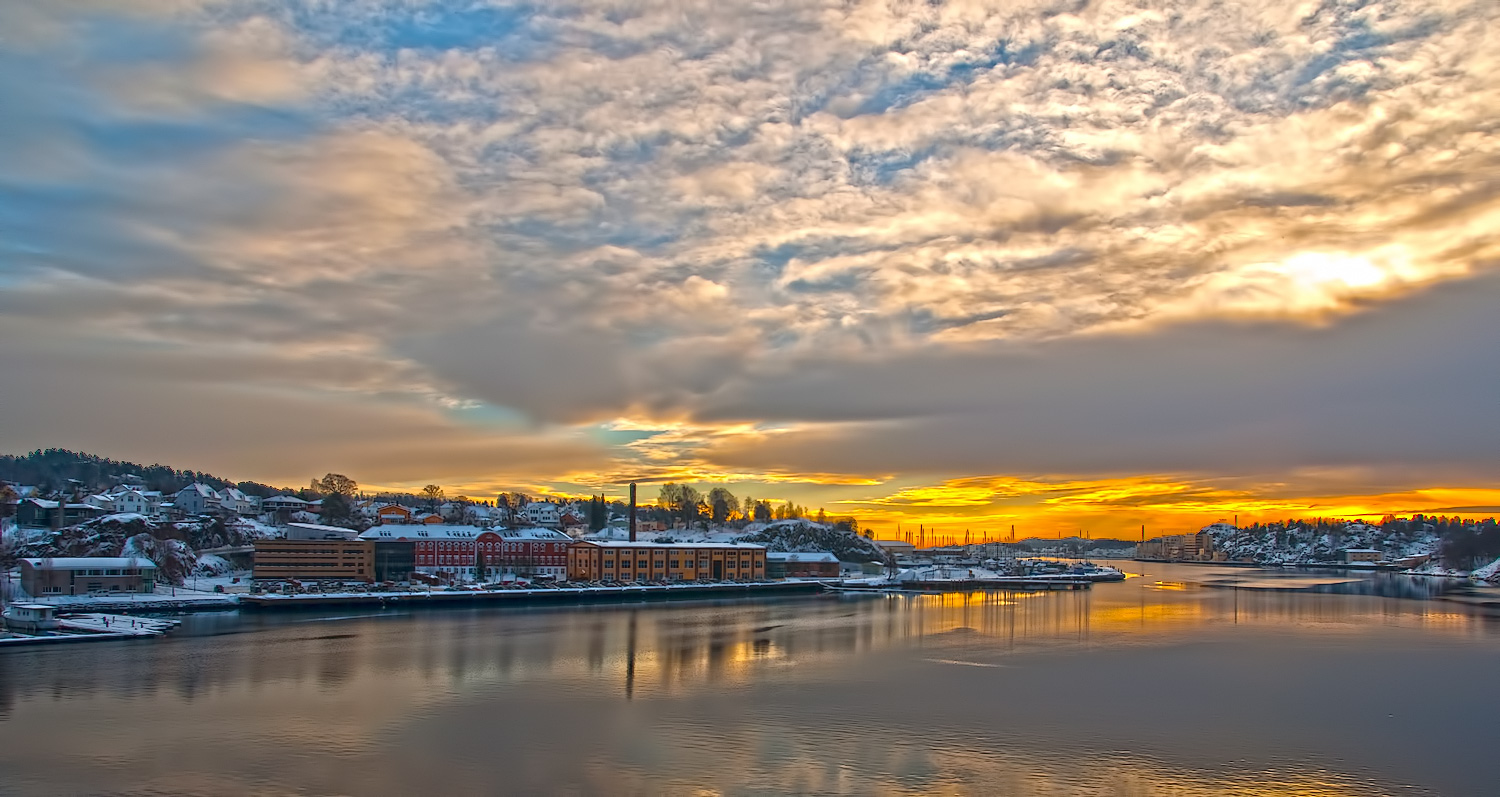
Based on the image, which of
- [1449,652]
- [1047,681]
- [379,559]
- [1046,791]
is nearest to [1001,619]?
[1449,652]

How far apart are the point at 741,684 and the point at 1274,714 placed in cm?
1724

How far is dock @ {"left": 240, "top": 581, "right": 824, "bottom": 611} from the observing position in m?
67.4

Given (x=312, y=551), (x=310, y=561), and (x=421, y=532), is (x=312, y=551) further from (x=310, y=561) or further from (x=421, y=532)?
(x=421, y=532)

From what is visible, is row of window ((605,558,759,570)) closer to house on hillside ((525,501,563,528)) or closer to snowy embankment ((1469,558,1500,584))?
house on hillside ((525,501,563,528))

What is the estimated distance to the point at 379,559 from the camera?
85.6 m

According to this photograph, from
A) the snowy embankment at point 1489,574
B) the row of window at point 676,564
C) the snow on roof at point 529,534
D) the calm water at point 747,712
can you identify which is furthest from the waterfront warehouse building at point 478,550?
the snowy embankment at point 1489,574

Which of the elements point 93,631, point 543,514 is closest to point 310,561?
point 93,631

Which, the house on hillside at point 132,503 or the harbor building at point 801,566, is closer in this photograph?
the house on hillside at point 132,503

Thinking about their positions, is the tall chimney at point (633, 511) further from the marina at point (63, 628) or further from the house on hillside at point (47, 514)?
the marina at point (63, 628)

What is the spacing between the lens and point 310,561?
263ft

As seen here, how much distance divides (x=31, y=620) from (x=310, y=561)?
102 ft

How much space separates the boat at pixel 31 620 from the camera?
48.7 meters

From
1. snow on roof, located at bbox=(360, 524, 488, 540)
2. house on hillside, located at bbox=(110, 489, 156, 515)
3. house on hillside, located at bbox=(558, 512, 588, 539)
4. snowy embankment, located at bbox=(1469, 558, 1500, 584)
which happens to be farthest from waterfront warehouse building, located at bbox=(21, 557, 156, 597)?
snowy embankment, located at bbox=(1469, 558, 1500, 584)

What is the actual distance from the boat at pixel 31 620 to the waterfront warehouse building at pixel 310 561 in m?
27.9
